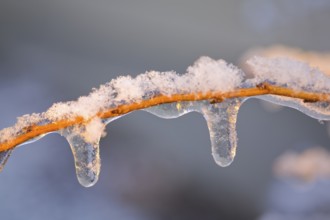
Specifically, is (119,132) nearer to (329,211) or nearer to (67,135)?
(329,211)

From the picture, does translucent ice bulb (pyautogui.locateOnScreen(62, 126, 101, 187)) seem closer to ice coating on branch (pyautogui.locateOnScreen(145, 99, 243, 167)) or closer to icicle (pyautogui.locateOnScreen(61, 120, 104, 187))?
icicle (pyautogui.locateOnScreen(61, 120, 104, 187))

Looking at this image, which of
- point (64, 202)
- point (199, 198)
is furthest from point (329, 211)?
point (64, 202)

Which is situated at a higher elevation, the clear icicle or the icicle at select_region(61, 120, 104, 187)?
the clear icicle

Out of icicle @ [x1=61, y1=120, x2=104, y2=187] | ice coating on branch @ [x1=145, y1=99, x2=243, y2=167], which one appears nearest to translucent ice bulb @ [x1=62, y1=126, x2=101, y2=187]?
icicle @ [x1=61, y1=120, x2=104, y2=187]

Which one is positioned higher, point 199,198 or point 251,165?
point 251,165

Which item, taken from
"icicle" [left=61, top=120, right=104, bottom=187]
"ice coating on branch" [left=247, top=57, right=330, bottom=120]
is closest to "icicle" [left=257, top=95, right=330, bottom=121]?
"ice coating on branch" [left=247, top=57, right=330, bottom=120]

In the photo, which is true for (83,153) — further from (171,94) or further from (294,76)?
(294,76)

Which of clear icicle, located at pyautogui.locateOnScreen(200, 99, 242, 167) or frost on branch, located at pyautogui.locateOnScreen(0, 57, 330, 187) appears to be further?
clear icicle, located at pyautogui.locateOnScreen(200, 99, 242, 167)

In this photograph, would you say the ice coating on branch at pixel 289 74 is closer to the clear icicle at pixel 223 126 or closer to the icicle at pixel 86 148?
the clear icicle at pixel 223 126
